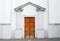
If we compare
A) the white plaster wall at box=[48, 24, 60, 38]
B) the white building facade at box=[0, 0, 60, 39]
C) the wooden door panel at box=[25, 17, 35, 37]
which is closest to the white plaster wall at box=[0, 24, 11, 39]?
the white building facade at box=[0, 0, 60, 39]

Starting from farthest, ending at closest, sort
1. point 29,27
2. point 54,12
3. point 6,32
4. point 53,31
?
point 29,27 → point 54,12 → point 53,31 → point 6,32

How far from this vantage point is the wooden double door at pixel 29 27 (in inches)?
781

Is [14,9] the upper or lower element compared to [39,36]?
upper

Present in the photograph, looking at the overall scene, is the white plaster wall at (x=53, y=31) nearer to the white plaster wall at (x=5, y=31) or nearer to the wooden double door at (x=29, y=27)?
the wooden double door at (x=29, y=27)

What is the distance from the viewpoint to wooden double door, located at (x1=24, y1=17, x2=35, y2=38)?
19.8 m

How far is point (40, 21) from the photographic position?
19.5 meters

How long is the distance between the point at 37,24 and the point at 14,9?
3.14 metres

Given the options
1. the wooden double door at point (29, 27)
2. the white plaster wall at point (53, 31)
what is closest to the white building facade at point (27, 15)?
the white plaster wall at point (53, 31)

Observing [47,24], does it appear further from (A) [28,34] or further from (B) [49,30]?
(A) [28,34]

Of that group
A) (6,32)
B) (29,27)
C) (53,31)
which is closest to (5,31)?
(6,32)

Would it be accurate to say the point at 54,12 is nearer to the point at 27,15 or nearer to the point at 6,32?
the point at 27,15

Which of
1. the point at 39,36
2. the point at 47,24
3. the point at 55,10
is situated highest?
the point at 55,10

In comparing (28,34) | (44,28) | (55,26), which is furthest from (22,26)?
(55,26)

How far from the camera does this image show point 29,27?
1988cm
